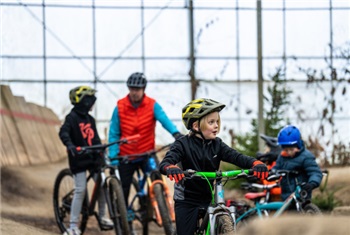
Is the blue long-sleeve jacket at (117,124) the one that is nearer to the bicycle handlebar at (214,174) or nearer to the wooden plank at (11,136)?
the bicycle handlebar at (214,174)

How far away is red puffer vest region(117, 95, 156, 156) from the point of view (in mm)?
10312

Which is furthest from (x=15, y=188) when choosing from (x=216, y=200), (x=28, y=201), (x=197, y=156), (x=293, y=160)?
(x=216, y=200)

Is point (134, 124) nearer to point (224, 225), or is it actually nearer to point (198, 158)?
point (198, 158)

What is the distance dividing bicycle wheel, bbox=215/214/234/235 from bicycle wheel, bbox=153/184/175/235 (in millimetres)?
3235

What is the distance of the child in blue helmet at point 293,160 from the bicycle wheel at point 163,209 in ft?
3.72

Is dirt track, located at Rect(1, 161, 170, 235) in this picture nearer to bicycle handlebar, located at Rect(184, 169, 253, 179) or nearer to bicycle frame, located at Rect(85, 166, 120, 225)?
bicycle frame, located at Rect(85, 166, 120, 225)

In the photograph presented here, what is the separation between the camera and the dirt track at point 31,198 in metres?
11.4

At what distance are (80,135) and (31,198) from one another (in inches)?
164

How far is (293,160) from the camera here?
9.19m

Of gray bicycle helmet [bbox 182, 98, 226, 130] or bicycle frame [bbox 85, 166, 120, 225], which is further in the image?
bicycle frame [bbox 85, 166, 120, 225]

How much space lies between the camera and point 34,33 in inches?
798

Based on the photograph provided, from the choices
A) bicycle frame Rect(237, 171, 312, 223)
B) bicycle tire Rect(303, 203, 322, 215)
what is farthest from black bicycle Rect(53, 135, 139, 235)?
bicycle tire Rect(303, 203, 322, 215)

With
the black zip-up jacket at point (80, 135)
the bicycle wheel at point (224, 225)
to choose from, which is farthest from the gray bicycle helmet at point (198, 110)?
the black zip-up jacket at point (80, 135)

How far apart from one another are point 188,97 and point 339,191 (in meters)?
7.57
